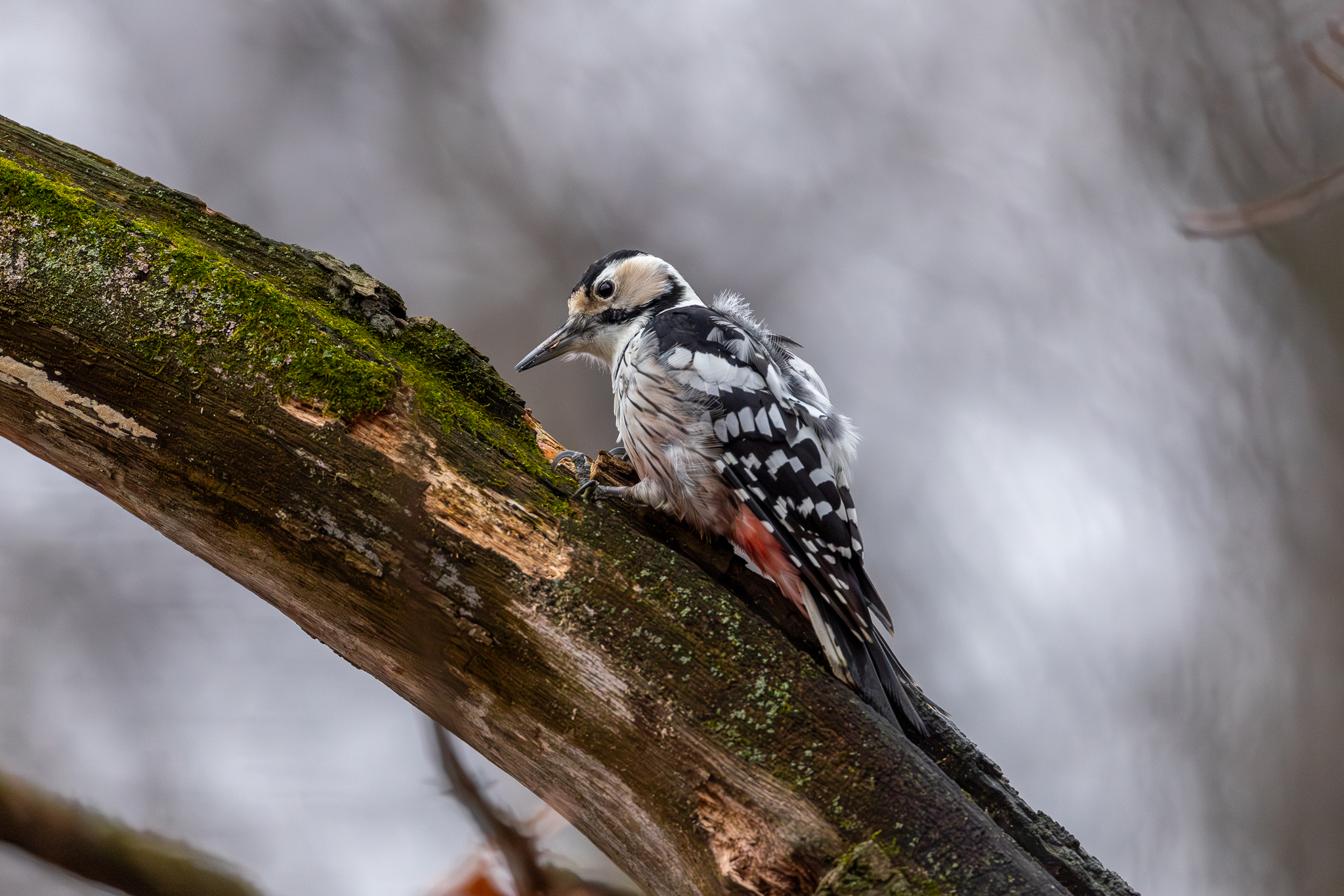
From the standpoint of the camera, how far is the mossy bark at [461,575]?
1343mm

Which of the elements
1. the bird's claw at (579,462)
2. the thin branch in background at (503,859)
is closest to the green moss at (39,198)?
the bird's claw at (579,462)

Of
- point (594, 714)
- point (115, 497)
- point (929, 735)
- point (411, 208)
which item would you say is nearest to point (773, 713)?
point (594, 714)

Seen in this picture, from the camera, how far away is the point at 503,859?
4.27 feet

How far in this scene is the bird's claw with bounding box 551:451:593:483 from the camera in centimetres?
183

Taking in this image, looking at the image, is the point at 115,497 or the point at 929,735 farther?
the point at 929,735

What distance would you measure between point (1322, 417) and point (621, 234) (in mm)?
3249

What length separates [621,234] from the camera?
13.3 feet

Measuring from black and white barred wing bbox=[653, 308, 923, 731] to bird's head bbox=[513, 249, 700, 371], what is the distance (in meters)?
0.29

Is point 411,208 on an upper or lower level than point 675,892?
upper

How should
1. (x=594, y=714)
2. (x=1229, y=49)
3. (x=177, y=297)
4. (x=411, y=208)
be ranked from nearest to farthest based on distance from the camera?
(x=594, y=714) < (x=177, y=297) < (x=1229, y=49) < (x=411, y=208)

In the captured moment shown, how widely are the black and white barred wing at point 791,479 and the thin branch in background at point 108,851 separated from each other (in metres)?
1.21

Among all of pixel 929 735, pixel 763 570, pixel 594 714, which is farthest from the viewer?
pixel 763 570

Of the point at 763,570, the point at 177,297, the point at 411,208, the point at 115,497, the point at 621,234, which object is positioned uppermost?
the point at 621,234

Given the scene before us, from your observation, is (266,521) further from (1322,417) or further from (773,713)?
(1322,417)
